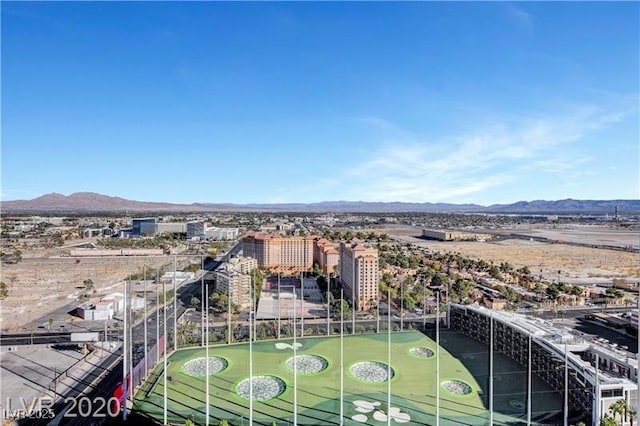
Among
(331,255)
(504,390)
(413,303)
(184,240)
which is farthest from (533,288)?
(184,240)

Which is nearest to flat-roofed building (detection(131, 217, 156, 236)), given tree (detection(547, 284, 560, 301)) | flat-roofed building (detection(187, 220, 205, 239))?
flat-roofed building (detection(187, 220, 205, 239))

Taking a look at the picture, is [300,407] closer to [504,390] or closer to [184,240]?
[504,390]

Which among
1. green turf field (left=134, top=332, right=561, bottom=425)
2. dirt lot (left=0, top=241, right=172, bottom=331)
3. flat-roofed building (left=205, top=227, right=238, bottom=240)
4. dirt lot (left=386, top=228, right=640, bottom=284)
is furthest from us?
flat-roofed building (left=205, top=227, right=238, bottom=240)

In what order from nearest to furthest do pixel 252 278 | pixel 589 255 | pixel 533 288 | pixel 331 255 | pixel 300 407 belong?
1. pixel 300 407
2. pixel 252 278
3. pixel 533 288
4. pixel 331 255
5. pixel 589 255

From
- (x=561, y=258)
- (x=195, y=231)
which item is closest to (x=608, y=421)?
(x=561, y=258)

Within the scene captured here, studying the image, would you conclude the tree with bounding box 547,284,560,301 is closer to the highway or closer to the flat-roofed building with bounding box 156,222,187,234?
the highway
